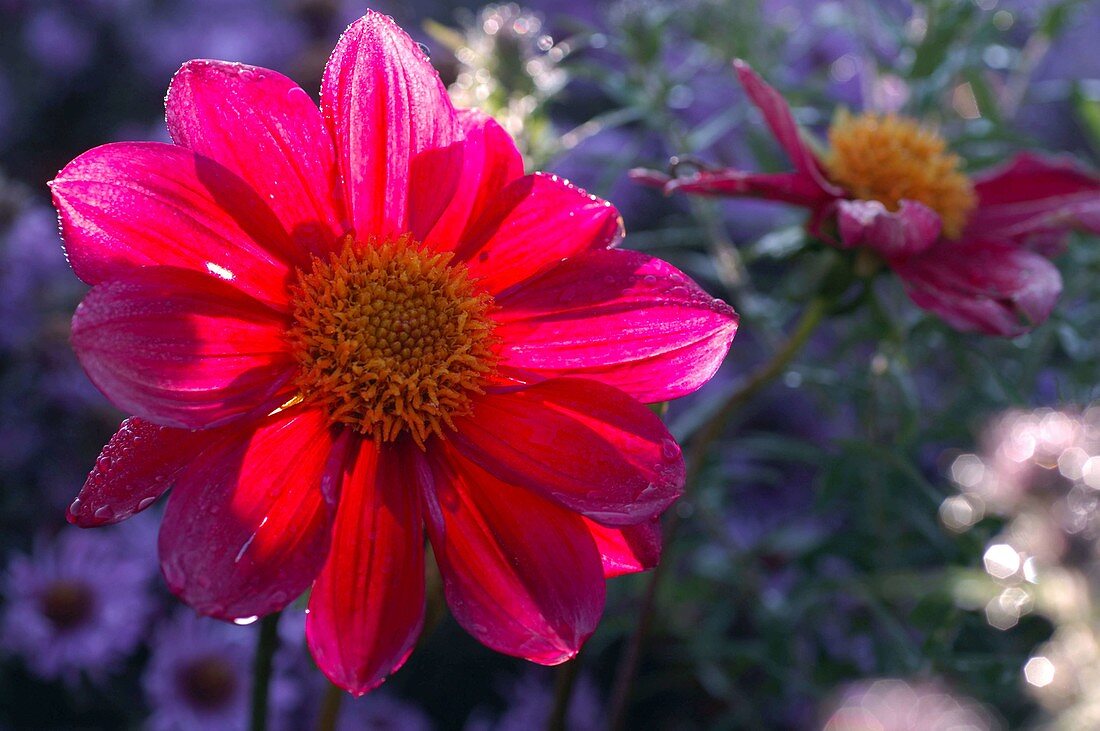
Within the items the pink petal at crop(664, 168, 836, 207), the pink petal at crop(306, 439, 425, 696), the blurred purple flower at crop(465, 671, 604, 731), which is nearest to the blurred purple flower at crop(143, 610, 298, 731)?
the blurred purple flower at crop(465, 671, 604, 731)

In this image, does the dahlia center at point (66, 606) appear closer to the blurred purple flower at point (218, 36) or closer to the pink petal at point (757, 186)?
the pink petal at point (757, 186)

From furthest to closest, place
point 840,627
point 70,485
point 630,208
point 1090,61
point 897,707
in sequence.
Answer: point 1090,61
point 630,208
point 840,627
point 70,485
point 897,707

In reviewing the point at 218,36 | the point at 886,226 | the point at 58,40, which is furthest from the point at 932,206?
the point at 58,40

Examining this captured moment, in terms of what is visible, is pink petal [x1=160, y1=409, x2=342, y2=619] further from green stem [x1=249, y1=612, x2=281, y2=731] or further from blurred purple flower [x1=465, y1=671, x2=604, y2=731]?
blurred purple flower [x1=465, y1=671, x2=604, y2=731]

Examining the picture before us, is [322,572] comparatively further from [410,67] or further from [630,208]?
[630,208]

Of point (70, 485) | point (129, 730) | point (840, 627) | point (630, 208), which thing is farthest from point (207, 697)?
point (630, 208)
